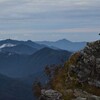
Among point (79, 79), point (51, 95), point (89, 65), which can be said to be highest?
point (89, 65)

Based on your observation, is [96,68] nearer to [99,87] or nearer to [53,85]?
[99,87]

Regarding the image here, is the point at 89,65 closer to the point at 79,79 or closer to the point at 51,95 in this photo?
the point at 79,79

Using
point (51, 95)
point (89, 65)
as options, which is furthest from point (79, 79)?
point (51, 95)

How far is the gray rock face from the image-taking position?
66188 mm

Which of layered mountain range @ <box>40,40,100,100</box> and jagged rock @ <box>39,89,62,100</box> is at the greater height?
layered mountain range @ <box>40,40,100,100</box>

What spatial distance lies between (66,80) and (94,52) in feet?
25.9

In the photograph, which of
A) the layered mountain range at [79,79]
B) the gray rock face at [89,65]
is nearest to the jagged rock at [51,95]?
the layered mountain range at [79,79]

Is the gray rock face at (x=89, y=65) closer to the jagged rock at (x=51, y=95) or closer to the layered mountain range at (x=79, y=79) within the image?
the layered mountain range at (x=79, y=79)

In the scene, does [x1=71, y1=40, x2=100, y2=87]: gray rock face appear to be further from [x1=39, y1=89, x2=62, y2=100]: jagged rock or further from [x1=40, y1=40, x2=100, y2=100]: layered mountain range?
[x1=39, y1=89, x2=62, y2=100]: jagged rock

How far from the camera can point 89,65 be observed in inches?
2653

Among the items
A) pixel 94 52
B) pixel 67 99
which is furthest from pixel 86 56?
pixel 67 99

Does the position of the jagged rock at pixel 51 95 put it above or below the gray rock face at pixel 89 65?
below

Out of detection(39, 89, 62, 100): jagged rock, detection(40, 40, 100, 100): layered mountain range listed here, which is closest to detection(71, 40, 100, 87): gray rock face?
detection(40, 40, 100, 100): layered mountain range

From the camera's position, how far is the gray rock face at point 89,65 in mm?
66188
